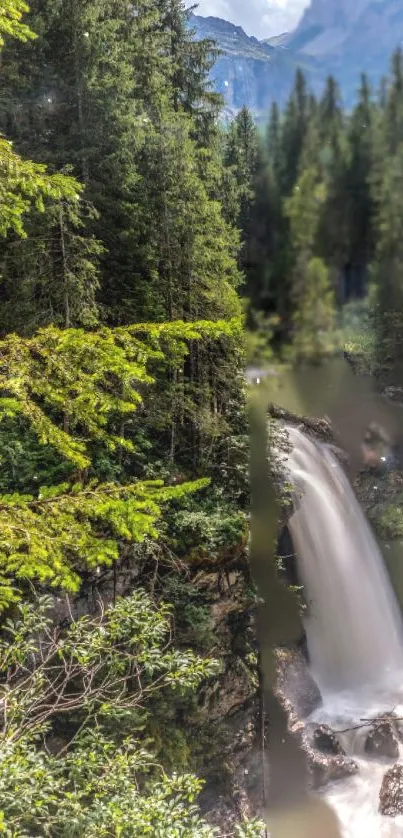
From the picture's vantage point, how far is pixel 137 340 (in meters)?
2.57

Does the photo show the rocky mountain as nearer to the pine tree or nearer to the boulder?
the pine tree

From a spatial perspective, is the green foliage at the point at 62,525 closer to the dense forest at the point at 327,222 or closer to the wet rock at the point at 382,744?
the dense forest at the point at 327,222

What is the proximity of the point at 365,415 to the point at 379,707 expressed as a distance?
10.9ft

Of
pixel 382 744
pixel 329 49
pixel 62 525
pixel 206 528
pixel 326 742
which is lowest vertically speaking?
pixel 382 744

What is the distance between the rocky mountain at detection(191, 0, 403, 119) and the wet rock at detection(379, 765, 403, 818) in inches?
247

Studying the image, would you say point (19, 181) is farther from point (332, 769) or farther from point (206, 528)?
point (332, 769)

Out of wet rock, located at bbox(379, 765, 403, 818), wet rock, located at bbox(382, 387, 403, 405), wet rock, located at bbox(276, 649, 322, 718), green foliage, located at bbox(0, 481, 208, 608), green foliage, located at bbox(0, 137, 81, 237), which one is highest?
green foliage, located at bbox(0, 137, 81, 237)

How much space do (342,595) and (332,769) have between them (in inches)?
145

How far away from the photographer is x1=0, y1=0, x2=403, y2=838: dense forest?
5.28ft

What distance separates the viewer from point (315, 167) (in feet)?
5.04

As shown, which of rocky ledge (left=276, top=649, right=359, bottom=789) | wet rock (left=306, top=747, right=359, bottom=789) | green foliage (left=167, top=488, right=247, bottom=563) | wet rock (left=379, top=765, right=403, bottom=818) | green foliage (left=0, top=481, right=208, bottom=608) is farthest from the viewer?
green foliage (left=167, top=488, right=247, bottom=563)

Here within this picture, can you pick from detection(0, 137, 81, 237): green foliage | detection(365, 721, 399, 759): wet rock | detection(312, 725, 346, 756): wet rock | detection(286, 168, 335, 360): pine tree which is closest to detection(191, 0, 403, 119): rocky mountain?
detection(286, 168, 335, 360): pine tree

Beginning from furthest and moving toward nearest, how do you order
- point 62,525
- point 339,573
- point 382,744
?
point 382,744 → point 339,573 → point 62,525

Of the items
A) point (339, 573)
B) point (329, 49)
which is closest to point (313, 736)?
point (339, 573)
